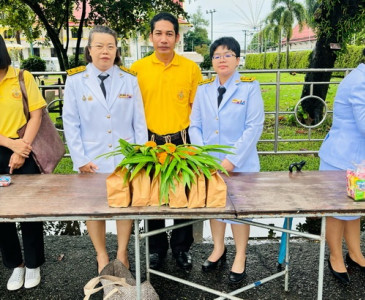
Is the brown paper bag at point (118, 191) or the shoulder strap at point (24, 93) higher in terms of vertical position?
the shoulder strap at point (24, 93)

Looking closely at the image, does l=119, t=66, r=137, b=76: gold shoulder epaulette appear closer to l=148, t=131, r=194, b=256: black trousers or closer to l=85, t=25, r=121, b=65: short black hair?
l=85, t=25, r=121, b=65: short black hair

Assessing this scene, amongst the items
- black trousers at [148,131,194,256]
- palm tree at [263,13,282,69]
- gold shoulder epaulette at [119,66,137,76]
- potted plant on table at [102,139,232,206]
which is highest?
palm tree at [263,13,282,69]

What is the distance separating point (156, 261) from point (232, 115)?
1253 millimetres

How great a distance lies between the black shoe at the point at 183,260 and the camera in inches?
122

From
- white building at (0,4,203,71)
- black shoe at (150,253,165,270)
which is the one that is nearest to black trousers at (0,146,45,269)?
black shoe at (150,253,165,270)

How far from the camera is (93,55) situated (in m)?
2.71

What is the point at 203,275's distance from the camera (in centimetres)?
299

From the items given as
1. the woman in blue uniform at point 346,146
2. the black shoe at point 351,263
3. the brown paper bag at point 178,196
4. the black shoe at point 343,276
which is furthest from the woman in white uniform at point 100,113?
the black shoe at point 351,263

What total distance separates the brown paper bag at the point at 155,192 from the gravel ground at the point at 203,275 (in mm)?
992

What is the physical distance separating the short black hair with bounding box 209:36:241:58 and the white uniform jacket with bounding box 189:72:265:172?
17 cm

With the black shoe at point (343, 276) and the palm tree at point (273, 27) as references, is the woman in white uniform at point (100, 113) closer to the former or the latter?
the black shoe at point (343, 276)

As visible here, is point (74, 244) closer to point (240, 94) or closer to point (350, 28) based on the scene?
point (240, 94)

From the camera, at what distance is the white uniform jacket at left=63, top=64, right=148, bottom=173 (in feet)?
9.05

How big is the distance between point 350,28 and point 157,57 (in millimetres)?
4873
